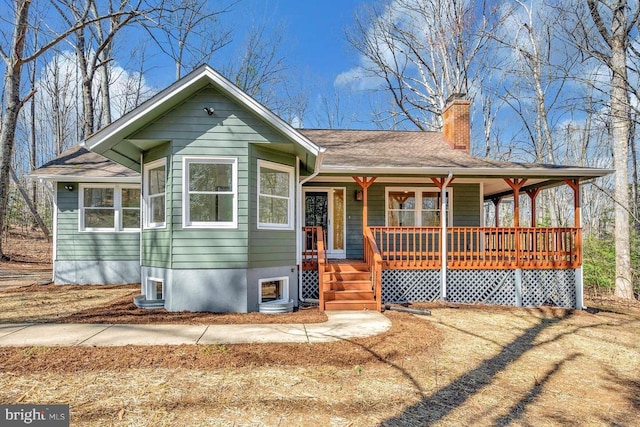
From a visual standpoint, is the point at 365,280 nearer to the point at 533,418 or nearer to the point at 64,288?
the point at 533,418

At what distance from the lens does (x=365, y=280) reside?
8469 mm

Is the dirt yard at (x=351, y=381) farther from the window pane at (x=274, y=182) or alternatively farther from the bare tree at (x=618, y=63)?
the bare tree at (x=618, y=63)

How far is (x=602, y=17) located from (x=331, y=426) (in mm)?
13058

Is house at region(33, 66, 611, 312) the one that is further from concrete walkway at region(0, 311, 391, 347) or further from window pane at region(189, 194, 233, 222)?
concrete walkway at region(0, 311, 391, 347)

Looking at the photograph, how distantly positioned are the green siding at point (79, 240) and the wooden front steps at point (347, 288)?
6.32m

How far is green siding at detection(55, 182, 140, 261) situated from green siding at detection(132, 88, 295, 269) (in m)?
4.44

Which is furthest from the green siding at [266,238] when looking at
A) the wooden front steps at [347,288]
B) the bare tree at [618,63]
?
the bare tree at [618,63]

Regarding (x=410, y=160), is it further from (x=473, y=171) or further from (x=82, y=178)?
(x=82, y=178)

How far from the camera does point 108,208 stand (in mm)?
10852

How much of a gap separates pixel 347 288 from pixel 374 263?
Answer: 32.7 inches

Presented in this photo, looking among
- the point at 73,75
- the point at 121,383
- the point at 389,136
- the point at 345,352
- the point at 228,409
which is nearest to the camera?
the point at 228,409

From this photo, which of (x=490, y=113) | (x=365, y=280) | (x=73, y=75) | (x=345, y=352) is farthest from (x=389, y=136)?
(x=73, y=75)

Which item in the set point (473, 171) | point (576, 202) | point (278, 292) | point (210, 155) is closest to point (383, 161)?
point (473, 171)

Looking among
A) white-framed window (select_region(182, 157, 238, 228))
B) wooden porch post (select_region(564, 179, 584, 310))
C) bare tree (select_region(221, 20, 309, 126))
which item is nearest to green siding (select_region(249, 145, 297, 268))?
white-framed window (select_region(182, 157, 238, 228))
